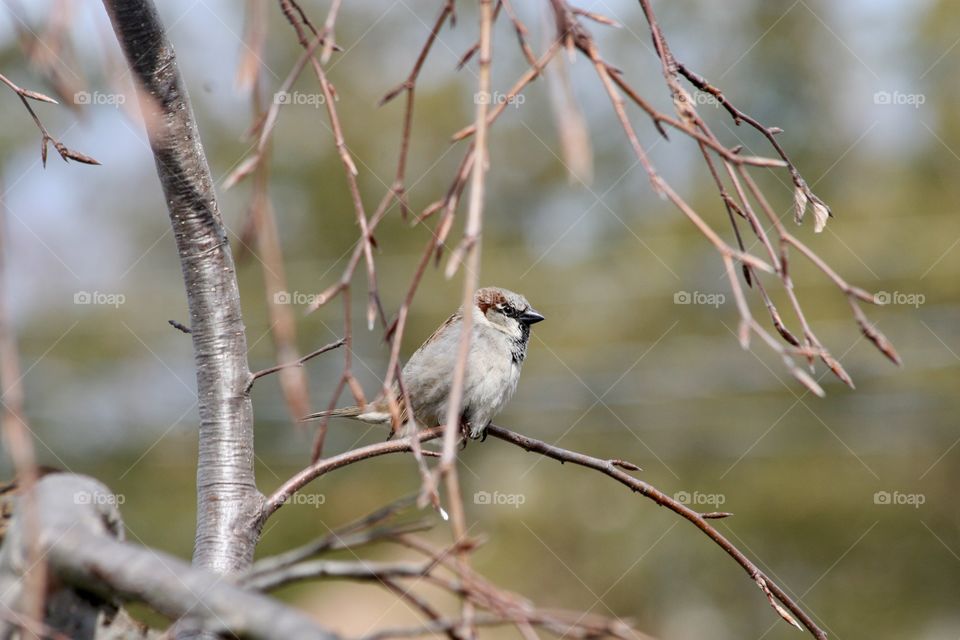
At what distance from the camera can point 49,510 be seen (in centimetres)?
114

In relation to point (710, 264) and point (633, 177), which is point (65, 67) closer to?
point (710, 264)

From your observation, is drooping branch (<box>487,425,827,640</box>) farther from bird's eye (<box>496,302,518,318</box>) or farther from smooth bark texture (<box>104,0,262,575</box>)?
bird's eye (<box>496,302,518,318</box>)

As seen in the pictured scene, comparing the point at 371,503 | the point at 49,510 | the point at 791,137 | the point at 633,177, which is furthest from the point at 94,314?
the point at 49,510

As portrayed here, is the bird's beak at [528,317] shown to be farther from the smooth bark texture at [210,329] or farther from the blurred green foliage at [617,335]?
the blurred green foliage at [617,335]

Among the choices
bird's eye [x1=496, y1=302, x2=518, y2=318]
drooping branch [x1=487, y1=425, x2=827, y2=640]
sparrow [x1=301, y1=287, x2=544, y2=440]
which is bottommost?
drooping branch [x1=487, y1=425, x2=827, y2=640]

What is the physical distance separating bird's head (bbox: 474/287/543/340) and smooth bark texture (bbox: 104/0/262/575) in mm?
2245

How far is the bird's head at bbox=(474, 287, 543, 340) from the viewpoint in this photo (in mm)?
4095

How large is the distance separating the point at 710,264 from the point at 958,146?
3.20 m

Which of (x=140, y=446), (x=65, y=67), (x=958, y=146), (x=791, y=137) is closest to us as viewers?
(x=65, y=67)

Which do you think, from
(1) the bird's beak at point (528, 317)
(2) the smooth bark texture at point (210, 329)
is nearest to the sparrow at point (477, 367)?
(1) the bird's beak at point (528, 317)

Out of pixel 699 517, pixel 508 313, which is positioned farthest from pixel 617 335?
pixel 699 517

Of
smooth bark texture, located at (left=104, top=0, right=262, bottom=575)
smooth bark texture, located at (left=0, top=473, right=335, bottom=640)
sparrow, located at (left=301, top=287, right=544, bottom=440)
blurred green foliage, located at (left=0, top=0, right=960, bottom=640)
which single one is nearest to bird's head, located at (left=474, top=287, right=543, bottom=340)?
sparrow, located at (left=301, top=287, right=544, bottom=440)

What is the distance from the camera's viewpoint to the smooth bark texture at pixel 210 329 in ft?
5.75

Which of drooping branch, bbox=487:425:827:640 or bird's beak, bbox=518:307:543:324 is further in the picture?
bird's beak, bbox=518:307:543:324
